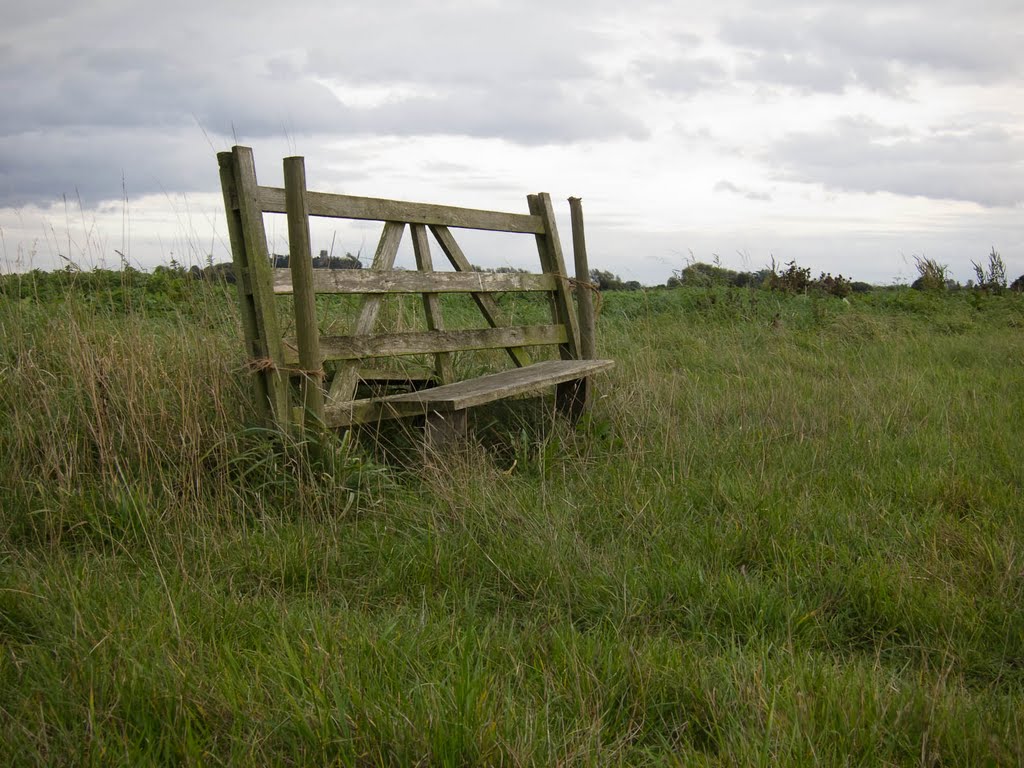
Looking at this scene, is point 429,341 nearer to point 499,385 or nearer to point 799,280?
point 499,385

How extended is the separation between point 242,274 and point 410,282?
0.99 metres

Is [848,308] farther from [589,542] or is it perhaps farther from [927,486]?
[589,542]

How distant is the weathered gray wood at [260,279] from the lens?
161 inches

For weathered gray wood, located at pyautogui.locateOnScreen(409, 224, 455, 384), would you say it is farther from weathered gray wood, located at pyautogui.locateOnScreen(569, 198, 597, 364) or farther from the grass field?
weathered gray wood, located at pyautogui.locateOnScreen(569, 198, 597, 364)

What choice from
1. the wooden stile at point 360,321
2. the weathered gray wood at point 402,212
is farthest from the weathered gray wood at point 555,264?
the wooden stile at point 360,321

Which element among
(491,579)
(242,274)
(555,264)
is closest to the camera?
(491,579)

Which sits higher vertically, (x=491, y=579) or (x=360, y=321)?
(x=360, y=321)

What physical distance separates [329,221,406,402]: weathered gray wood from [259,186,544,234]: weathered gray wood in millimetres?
94

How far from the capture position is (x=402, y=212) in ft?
16.4

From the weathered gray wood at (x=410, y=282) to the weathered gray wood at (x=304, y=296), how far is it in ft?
0.24

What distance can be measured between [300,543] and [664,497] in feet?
5.18

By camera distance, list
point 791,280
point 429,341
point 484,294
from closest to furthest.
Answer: point 429,341 → point 484,294 → point 791,280

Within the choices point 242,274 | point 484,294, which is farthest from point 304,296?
point 484,294

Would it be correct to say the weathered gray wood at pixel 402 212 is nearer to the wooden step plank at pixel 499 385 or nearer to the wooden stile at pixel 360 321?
the wooden stile at pixel 360 321
